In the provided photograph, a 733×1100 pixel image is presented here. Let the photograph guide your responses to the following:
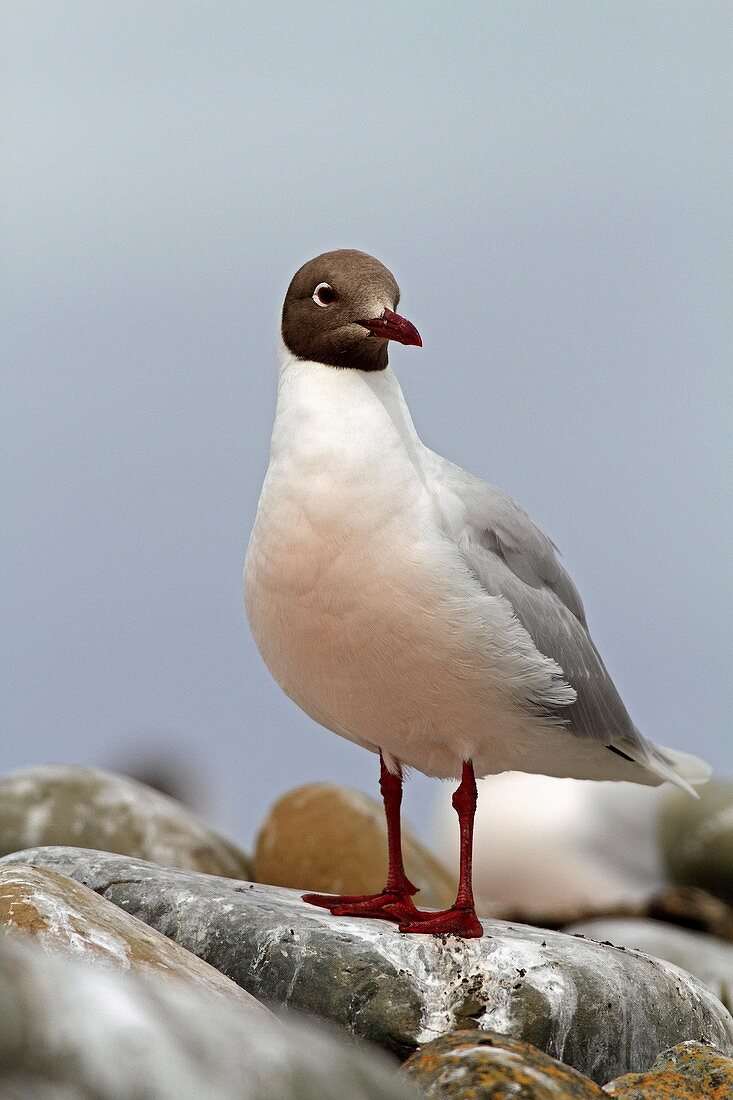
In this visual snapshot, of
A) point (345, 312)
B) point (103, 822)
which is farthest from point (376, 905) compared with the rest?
point (103, 822)

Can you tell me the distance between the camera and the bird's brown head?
4918 millimetres

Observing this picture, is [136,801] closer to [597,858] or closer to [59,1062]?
[597,858]

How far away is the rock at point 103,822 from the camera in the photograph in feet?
23.9

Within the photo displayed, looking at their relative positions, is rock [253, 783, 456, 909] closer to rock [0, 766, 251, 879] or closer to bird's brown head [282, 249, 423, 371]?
rock [0, 766, 251, 879]

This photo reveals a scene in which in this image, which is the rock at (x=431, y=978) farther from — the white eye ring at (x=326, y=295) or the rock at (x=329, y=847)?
the white eye ring at (x=326, y=295)

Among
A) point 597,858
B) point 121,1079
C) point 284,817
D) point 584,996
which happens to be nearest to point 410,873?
point 284,817

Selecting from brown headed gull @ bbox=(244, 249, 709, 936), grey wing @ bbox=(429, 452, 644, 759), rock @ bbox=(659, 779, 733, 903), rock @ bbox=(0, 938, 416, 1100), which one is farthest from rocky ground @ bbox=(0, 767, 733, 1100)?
rock @ bbox=(659, 779, 733, 903)

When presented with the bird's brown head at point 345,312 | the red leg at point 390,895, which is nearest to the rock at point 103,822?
the red leg at point 390,895

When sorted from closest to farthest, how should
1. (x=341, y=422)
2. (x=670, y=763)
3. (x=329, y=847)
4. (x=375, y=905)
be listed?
1. (x=341, y=422)
2. (x=375, y=905)
3. (x=670, y=763)
4. (x=329, y=847)

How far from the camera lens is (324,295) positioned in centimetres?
502

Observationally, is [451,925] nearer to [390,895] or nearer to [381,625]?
[390,895]

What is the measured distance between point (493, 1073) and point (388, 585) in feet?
5.86

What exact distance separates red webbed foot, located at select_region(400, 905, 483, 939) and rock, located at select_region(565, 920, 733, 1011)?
1998 mm

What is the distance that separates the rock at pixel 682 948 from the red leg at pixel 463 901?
1.96 m
